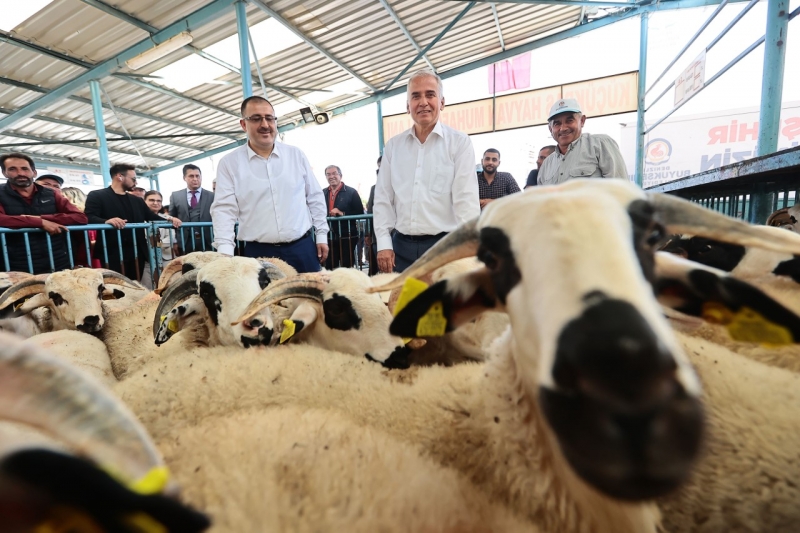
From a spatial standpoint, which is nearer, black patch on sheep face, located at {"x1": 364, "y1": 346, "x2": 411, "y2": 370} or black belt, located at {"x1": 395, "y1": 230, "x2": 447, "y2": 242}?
black patch on sheep face, located at {"x1": 364, "y1": 346, "x2": 411, "y2": 370}

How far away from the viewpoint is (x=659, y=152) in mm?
11938

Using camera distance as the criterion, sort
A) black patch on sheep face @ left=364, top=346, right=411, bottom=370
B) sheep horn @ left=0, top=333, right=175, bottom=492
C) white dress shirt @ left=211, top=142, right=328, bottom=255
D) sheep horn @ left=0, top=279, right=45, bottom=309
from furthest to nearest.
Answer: white dress shirt @ left=211, top=142, right=328, bottom=255
sheep horn @ left=0, top=279, right=45, bottom=309
black patch on sheep face @ left=364, top=346, right=411, bottom=370
sheep horn @ left=0, top=333, right=175, bottom=492

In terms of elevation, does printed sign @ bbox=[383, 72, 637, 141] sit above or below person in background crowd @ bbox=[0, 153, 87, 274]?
above

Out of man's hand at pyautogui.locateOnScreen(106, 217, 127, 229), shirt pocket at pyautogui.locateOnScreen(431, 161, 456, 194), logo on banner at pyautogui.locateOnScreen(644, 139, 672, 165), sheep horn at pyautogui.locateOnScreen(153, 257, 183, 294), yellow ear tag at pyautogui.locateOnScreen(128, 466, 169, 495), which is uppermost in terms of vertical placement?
logo on banner at pyautogui.locateOnScreen(644, 139, 672, 165)

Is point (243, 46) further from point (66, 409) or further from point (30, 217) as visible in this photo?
point (66, 409)

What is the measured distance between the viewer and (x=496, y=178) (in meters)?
6.12

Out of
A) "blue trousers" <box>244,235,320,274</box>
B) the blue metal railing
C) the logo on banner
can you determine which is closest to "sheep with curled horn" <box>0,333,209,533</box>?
"blue trousers" <box>244,235,320,274</box>

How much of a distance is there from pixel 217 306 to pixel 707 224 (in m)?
2.62

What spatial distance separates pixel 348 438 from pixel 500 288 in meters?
0.69

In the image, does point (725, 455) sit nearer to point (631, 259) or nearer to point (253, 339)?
point (631, 259)

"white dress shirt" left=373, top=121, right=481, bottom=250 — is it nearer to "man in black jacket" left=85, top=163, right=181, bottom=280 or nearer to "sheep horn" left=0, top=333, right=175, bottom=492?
"sheep horn" left=0, top=333, right=175, bottom=492

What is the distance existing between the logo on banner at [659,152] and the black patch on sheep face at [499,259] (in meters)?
13.6

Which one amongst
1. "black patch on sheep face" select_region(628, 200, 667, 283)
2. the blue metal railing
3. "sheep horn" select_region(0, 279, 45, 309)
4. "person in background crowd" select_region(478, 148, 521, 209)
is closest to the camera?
"black patch on sheep face" select_region(628, 200, 667, 283)

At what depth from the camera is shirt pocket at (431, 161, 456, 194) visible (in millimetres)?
3178
